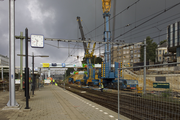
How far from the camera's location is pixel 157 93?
4.41m

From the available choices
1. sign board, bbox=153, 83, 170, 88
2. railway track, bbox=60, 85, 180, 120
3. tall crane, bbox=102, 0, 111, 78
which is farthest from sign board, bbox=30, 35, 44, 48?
tall crane, bbox=102, 0, 111, 78

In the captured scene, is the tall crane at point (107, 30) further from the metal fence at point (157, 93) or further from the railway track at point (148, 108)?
the metal fence at point (157, 93)

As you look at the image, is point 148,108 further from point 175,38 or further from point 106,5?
point 175,38

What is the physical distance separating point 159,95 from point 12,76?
8016mm

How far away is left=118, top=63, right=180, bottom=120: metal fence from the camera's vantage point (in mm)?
3963

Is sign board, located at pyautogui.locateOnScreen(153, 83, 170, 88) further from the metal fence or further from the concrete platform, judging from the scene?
the concrete platform

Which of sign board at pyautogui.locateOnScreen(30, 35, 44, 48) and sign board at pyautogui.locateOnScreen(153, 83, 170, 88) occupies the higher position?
sign board at pyautogui.locateOnScreen(30, 35, 44, 48)

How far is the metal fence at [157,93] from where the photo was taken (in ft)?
13.0

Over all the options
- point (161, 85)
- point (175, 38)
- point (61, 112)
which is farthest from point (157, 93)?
point (175, 38)

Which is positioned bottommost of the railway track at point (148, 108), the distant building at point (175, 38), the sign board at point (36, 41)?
the railway track at point (148, 108)

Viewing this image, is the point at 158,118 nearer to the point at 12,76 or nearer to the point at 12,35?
the point at 12,76

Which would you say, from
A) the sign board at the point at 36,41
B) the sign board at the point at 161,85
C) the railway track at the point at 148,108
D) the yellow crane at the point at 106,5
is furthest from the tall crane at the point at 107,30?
the sign board at the point at 161,85

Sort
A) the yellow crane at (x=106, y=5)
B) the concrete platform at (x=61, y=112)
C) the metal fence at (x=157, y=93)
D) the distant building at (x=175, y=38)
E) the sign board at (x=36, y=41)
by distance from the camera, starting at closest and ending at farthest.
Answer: the metal fence at (x=157, y=93), the concrete platform at (x=61, y=112), the sign board at (x=36, y=41), the yellow crane at (x=106, y=5), the distant building at (x=175, y=38)

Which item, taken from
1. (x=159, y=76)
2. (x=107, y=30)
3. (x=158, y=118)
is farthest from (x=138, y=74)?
(x=107, y=30)
